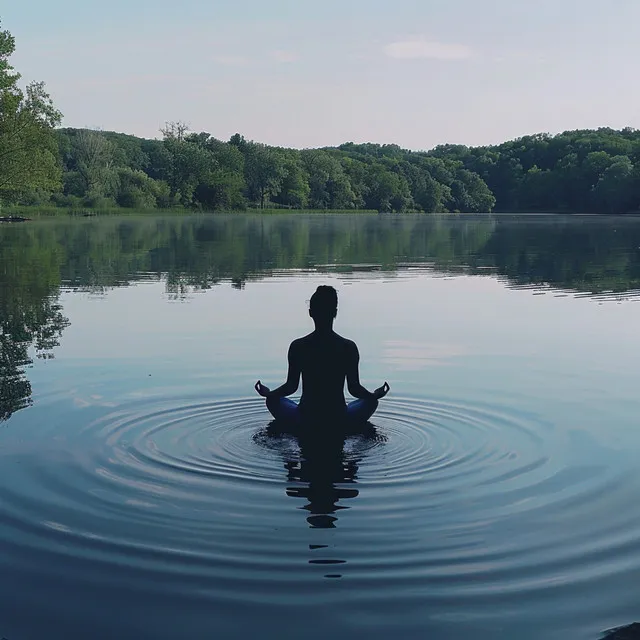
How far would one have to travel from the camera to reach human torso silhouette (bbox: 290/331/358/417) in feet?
31.9

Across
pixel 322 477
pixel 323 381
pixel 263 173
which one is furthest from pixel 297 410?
pixel 263 173

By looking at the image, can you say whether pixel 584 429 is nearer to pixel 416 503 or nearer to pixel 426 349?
pixel 416 503

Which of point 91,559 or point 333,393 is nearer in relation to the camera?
point 91,559

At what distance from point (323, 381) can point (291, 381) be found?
1.30ft

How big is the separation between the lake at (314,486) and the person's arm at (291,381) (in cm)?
55

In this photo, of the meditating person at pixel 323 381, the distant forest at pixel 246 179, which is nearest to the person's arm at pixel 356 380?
the meditating person at pixel 323 381

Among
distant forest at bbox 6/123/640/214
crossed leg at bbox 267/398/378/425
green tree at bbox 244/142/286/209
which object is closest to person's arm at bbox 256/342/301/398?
crossed leg at bbox 267/398/378/425

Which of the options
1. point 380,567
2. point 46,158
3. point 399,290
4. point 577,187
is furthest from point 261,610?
point 577,187

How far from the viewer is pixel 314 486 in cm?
852

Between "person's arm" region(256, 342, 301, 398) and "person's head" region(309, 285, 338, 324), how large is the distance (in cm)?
48

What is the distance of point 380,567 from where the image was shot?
6508mm

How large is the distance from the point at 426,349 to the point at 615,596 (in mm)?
10734

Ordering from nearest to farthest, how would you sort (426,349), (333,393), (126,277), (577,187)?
1. (333,393)
2. (426,349)
3. (126,277)
4. (577,187)

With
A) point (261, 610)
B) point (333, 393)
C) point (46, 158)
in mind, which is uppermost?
point (46, 158)
